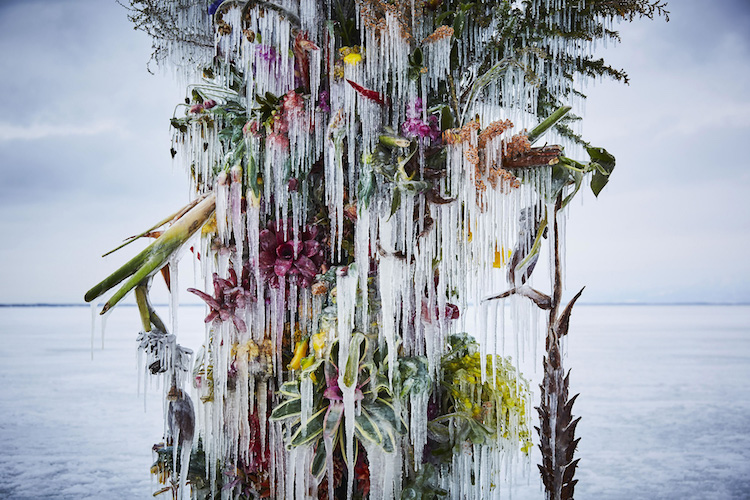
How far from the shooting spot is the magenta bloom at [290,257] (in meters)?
1.07

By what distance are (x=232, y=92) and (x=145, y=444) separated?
127 inches

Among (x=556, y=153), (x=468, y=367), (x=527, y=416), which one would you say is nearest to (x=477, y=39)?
(x=556, y=153)

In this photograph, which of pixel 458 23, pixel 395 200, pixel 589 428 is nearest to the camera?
pixel 395 200

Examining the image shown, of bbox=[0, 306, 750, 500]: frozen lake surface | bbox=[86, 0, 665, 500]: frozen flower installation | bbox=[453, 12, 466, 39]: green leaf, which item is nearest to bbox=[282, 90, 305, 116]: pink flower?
bbox=[86, 0, 665, 500]: frozen flower installation

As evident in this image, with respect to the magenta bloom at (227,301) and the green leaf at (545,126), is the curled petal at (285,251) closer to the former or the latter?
the magenta bloom at (227,301)

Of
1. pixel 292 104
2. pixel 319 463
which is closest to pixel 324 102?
pixel 292 104

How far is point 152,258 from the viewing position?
0.98 meters

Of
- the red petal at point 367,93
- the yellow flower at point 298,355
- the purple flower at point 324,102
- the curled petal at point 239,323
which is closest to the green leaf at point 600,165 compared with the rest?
the red petal at point 367,93

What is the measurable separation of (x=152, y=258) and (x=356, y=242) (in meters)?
0.39

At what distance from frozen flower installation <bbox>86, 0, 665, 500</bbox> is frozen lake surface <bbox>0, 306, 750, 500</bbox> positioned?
0.46 m

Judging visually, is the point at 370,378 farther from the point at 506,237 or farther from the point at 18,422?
the point at 18,422

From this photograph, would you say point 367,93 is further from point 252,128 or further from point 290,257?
point 290,257

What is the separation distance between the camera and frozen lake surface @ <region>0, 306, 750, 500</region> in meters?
2.82

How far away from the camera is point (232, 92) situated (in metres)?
1.17
